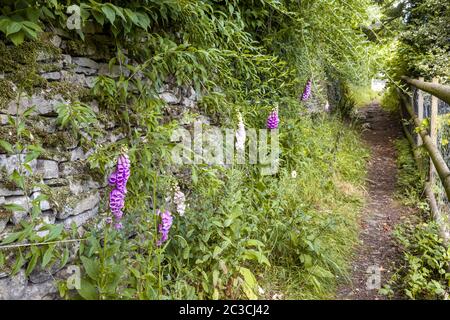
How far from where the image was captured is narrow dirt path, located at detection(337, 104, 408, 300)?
2949mm

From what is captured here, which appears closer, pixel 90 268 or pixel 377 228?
pixel 90 268

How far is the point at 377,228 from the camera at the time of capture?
4.07 metres

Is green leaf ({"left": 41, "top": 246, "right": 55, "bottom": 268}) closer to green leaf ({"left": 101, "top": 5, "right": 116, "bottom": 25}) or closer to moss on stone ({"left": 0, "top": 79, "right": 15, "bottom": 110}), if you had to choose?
moss on stone ({"left": 0, "top": 79, "right": 15, "bottom": 110})

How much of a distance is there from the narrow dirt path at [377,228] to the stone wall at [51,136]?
221 centimetres

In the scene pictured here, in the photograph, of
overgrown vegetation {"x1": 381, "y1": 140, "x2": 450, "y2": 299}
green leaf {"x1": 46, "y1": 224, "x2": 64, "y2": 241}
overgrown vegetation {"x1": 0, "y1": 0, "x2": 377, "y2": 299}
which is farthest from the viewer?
overgrown vegetation {"x1": 381, "y1": 140, "x2": 450, "y2": 299}

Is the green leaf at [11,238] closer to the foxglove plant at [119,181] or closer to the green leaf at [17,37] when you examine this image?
the foxglove plant at [119,181]

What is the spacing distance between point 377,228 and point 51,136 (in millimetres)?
3708

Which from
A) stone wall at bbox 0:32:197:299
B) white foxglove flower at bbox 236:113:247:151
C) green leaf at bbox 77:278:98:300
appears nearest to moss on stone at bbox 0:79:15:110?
stone wall at bbox 0:32:197:299

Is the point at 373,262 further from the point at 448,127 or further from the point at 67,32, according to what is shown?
the point at 67,32

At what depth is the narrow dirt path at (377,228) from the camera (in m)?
2.95

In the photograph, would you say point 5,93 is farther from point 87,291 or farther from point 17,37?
point 87,291

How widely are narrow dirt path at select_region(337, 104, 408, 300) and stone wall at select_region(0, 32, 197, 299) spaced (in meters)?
2.21

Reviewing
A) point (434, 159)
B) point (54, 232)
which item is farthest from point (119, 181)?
point (434, 159)

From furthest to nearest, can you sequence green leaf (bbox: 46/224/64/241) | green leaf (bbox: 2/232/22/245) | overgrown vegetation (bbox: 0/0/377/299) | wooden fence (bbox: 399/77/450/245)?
wooden fence (bbox: 399/77/450/245)
overgrown vegetation (bbox: 0/0/377/299)
green leaf (bbox: 46/224/64/241)
green leaf (bbox: 2/232/22/245)
